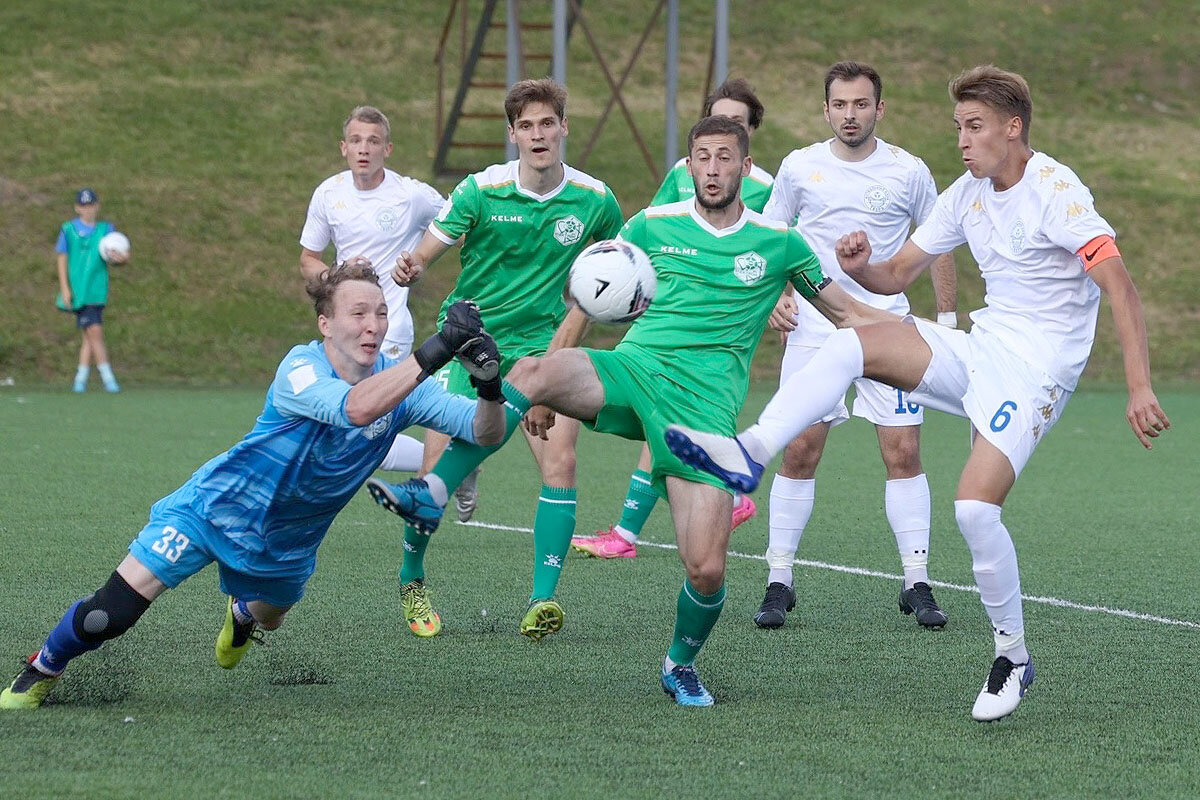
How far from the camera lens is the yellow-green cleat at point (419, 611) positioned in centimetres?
612

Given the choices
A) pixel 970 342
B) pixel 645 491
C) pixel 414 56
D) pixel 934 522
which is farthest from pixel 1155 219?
pixel 970 342

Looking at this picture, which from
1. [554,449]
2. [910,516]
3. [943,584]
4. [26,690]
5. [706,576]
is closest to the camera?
[26,690]

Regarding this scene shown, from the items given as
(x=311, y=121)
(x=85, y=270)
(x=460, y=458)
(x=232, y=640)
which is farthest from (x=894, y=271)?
(x=311, y=121)

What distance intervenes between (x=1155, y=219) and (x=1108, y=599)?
60.8ft

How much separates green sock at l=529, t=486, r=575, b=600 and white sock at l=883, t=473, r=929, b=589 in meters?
1.47

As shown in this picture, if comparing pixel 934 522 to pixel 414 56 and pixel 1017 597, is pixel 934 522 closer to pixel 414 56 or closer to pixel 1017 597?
pixel 1017 597

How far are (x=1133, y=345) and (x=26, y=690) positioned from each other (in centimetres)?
351

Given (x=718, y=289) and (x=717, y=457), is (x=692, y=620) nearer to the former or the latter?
(x=717, y=457)

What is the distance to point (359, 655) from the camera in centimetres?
576

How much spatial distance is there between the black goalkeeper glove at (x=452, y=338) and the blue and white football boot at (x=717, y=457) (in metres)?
0.83

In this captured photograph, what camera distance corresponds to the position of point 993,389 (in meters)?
4.99

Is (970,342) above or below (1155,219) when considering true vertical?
above

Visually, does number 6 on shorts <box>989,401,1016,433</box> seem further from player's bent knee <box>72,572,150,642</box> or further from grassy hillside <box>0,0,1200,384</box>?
grassy hillside <box>0,0,1200,384</box>

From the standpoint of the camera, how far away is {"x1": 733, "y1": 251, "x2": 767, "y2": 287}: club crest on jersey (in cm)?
541
